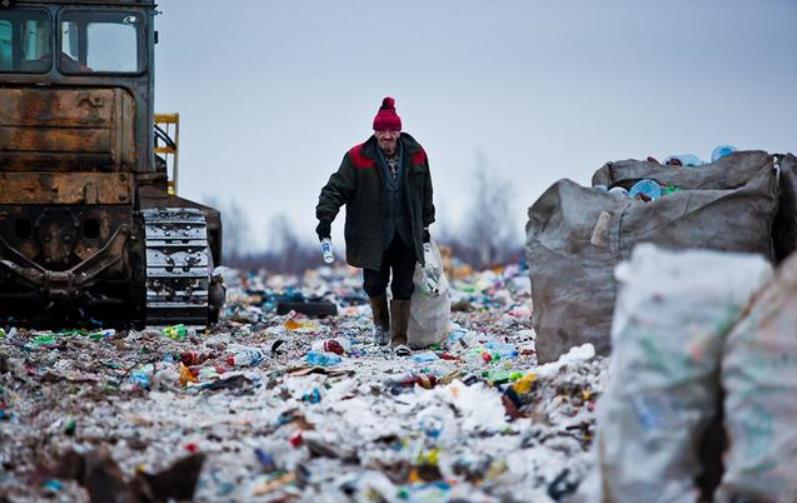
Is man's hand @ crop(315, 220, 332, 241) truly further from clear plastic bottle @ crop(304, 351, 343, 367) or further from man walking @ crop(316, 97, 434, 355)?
clear plastic bottle @ crop(304, 351, 343, 367)

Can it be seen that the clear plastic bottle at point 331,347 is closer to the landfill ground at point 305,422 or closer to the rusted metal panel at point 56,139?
the landfill ground at point 305,422

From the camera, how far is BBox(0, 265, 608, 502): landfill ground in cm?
437

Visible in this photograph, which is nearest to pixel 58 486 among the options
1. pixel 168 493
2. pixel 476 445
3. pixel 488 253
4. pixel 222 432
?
pixel 168 493

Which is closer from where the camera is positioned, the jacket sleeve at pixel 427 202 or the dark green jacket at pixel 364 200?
the dark green jacket at pixel 364 200

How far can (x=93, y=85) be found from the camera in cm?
1098

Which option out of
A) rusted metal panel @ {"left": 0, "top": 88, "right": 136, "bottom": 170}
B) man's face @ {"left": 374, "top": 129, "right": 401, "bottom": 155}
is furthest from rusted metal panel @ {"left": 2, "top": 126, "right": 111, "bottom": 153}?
man's face @ {"left": 374, "top": 129, "right": 401, "bottom": 155}

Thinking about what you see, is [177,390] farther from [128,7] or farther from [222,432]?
[128,7]

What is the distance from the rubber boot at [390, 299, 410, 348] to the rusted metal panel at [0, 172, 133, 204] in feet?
9.64

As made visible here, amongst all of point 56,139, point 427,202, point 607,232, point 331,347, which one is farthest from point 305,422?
point 56,139

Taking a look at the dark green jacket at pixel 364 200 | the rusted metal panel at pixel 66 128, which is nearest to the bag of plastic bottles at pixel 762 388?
the dark green jacket at pixel 364 200

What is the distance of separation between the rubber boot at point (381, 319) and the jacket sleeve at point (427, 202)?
64 centimetres

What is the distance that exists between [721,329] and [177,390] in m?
3.62

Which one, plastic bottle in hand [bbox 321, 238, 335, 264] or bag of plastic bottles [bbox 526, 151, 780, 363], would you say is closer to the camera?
bag of plastic bottles [bbox 526, 151, 780, 363]

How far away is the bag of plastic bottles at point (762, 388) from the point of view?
364 cm
